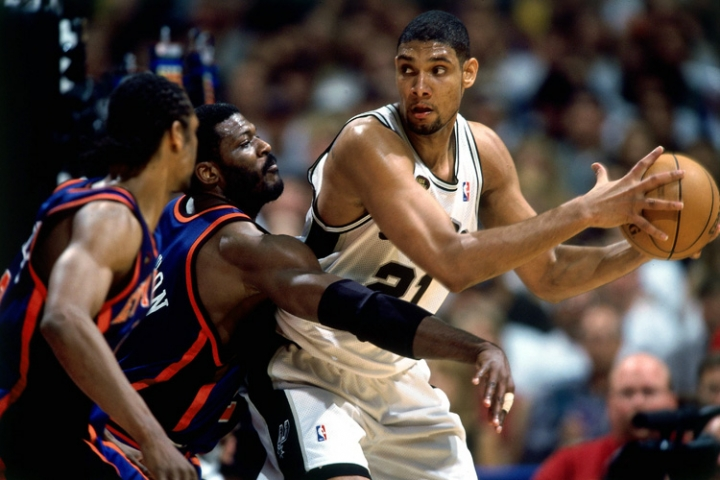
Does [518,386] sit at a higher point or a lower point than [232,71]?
lower

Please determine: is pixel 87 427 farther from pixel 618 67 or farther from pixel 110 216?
pixel 618 67

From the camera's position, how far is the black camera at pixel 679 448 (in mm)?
3986

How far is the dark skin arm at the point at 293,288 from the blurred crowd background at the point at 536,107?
5.74 ft

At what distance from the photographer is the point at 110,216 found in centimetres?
296

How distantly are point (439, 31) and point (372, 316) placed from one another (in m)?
1.13

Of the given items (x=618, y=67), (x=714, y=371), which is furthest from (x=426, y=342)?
(x=618, y=67)

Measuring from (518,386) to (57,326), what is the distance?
14.7 ft

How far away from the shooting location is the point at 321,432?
144 inches

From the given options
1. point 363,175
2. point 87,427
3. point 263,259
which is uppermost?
point 363,175

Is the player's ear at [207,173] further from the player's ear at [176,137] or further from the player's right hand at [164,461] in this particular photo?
the player's right hand at [164,461]

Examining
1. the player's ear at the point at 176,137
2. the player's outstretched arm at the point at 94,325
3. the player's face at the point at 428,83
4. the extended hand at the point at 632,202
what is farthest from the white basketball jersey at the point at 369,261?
the player's outstretched arm at the point at 94,325

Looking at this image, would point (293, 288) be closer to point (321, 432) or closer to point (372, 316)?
point (372, 316)

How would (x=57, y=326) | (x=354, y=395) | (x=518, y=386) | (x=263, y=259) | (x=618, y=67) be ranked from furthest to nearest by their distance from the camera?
(x=618, y=67)
(x=518, y=386)
(x=354, y=395)
(x=263, y=259)
(x=57, y=326)

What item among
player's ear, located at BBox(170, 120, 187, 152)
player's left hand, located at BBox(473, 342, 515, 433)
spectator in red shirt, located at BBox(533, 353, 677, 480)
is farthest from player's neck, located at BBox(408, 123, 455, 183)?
spectator in red shirt, located at BBox(533, 353, 677, 480)
